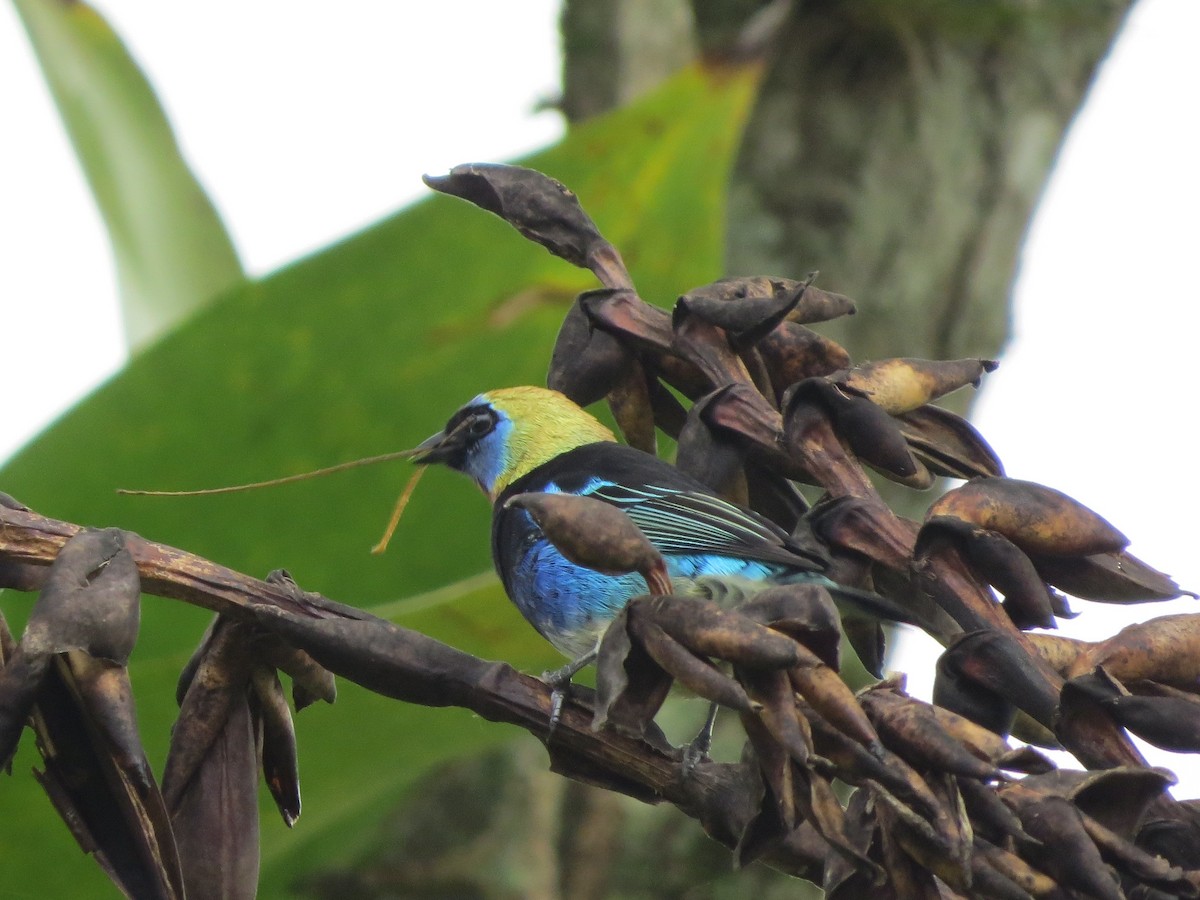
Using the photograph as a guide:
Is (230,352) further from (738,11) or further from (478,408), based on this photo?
(738,11)

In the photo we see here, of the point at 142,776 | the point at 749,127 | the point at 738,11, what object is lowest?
the point at 749,127

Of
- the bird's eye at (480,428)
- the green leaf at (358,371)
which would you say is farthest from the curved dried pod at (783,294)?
the bird's eye at (480,428)

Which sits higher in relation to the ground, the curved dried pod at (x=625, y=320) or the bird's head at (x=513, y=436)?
the curved dried pod at (x=625, y=320)

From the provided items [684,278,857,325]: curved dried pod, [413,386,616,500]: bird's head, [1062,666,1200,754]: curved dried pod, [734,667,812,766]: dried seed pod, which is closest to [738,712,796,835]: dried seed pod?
[734,667,812,766]: dried seed pod

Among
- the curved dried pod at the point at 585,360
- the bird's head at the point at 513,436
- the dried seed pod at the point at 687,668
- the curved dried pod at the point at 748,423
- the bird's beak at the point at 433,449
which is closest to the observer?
the dried seed pod at the point at 687,668

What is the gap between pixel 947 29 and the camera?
4.04 m

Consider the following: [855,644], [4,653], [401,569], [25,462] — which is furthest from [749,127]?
[4,653]

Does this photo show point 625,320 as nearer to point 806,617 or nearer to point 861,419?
point 861,419

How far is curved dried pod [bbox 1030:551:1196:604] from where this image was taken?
1.13 m

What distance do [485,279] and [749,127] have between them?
2.22 m

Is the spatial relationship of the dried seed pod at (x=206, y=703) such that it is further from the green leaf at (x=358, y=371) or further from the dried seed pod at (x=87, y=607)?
the green leaf at (x=358, y=371)

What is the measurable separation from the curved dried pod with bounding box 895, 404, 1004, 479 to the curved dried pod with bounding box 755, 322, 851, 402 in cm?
7

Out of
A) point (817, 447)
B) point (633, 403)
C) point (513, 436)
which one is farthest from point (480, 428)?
point (817, 447)

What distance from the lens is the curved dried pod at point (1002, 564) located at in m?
1.05
